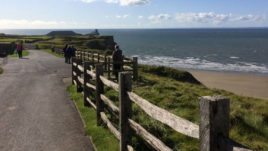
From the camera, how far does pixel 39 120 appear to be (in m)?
12.2


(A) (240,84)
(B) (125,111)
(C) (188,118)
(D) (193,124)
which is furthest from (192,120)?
(A) (240,84)

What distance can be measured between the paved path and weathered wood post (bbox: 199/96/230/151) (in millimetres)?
5189

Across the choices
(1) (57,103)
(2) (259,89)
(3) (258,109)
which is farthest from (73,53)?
(3) (258,109)

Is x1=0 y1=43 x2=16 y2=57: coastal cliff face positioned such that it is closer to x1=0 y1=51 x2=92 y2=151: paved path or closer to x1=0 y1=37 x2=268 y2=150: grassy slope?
x1=0 y1=51 x2=92 y2=151: paved path

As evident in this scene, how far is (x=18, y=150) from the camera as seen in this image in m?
9.15

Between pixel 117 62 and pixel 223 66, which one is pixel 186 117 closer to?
pixel 117 62

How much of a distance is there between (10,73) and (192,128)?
25.6 meters

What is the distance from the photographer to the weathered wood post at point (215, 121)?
13.7 feet

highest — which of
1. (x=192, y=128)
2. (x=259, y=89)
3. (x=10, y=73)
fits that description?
(x=192, y=128)

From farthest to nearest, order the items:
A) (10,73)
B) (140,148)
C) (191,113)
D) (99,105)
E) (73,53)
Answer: (73,53) → (10,73) → (191,113) → (99,105) → (140,148)

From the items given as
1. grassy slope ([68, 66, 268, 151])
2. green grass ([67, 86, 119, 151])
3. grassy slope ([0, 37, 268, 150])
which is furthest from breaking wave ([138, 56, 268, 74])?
green grass ([67, 86, 119, 151])

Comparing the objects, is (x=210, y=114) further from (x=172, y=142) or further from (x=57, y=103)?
(x=57, y=103)

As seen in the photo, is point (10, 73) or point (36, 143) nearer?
point (36, 143)

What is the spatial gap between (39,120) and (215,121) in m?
8.84
